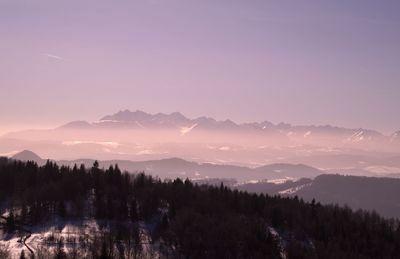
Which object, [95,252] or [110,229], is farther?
[110,229]

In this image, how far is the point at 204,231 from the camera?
193 m

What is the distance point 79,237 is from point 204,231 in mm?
47614

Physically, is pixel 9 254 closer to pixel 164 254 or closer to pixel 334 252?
pixel 164 254

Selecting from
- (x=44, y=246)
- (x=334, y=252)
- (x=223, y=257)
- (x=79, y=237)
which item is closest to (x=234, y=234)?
(x=223, y=257)

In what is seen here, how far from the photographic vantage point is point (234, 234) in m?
190

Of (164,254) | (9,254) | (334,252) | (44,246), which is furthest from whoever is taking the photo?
(334,252)

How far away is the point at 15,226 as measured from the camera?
17862 centimetres

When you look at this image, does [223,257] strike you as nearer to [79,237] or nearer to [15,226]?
[79,237]

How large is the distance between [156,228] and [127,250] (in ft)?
97.7

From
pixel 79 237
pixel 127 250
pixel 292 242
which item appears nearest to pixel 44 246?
pixel 79 237

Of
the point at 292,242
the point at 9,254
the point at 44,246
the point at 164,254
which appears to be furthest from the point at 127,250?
the point at 292,242

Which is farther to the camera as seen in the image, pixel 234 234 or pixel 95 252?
pixel 234 234

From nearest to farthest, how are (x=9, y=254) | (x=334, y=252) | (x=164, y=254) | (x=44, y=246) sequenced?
1. (x=9, y=254)
2. (x=44, y=246)
3. (x=164, y=254)
4. (x=334, y=252)

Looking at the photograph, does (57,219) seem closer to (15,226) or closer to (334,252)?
(15,226)
